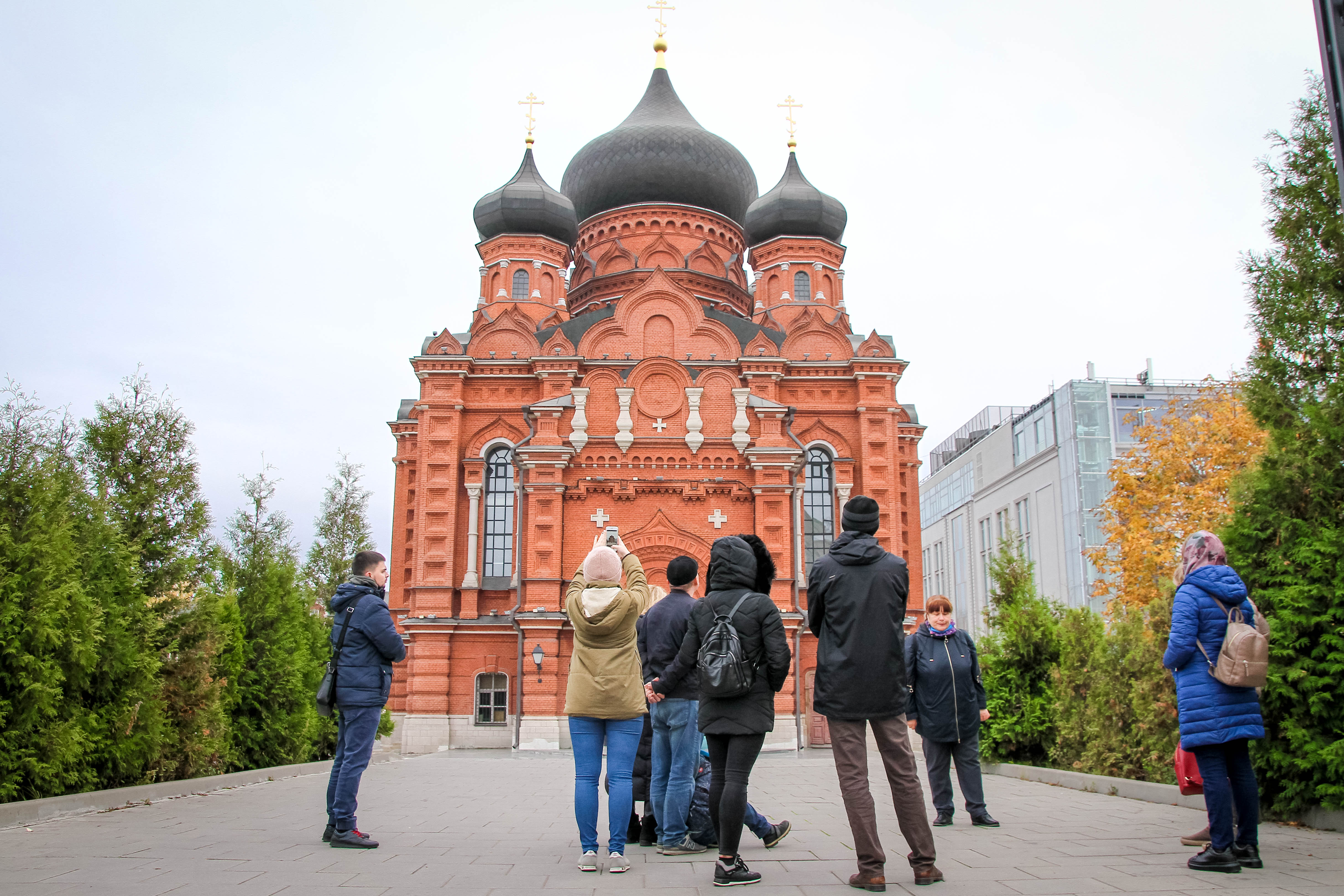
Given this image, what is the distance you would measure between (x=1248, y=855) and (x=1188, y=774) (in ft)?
2.54

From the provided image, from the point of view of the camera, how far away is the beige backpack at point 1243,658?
575 cm

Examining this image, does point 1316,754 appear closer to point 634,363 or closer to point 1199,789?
point 1199,789

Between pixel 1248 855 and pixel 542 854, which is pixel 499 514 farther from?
pixel 1248 855

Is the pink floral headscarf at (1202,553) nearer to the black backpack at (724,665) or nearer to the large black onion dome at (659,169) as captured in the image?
the black backpack at (724,665)

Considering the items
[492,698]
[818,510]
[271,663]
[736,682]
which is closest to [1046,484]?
[818,510]

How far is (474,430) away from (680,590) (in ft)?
68.4

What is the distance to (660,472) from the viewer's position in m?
25.5

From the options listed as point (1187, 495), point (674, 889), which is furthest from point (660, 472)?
point (674, 889)

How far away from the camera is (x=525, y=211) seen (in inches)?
1230

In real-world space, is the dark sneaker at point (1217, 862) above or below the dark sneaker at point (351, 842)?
above

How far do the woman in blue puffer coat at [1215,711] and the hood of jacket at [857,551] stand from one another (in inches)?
77.0

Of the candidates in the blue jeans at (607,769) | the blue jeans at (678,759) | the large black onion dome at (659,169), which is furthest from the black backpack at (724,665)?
the large black onion dome at (659,169)

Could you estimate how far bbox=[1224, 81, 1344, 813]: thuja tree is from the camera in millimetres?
7094

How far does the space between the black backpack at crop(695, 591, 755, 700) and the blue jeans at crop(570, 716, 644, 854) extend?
0.63m
